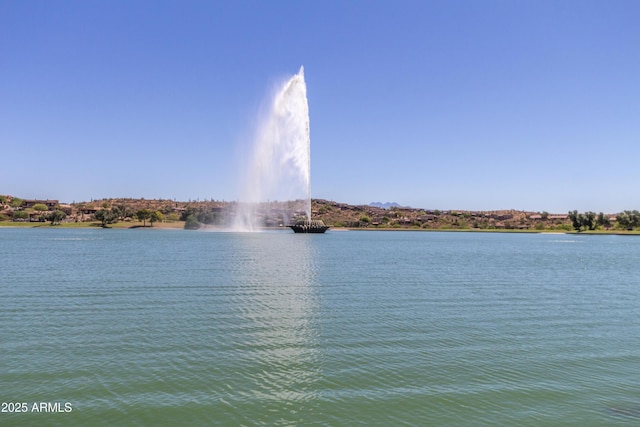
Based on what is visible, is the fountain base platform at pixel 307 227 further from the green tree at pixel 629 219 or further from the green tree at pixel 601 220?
the green tree at pixel 601 220

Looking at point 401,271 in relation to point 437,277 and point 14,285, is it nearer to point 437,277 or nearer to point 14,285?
point 437,277

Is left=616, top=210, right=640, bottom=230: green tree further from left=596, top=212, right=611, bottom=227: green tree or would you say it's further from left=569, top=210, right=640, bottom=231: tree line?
left=596, top=212, right=611, bottom=227: green tree

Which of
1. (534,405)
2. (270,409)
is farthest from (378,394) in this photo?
(534,405)

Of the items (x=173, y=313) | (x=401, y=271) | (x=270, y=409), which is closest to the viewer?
(x=270, y=409)

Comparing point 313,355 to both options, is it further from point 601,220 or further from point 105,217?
point 601,220

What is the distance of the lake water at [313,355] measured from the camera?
37.7 ft

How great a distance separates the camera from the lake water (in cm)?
1148

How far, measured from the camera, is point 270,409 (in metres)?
11.5

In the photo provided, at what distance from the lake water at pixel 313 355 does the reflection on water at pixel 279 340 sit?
0.07m

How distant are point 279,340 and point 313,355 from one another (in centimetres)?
228

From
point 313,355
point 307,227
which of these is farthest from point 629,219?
point 313,355

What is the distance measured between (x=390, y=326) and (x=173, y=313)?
964 cm

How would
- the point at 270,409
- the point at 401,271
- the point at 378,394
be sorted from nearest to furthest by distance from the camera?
1. the point at 270,409
2. the point at 378,394
3. the point at 401,271

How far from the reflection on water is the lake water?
0.07 m
